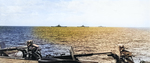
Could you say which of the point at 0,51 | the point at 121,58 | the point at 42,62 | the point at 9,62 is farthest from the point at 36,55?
the point at 121,58

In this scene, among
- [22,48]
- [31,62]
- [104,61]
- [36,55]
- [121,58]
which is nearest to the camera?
[31,62]

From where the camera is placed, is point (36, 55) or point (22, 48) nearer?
point (36, 55)

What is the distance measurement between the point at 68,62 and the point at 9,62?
14.2 feet

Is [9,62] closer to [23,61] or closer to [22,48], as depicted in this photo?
[23,61]

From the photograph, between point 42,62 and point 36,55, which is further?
point 36,55

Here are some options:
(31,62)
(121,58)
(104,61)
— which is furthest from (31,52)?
(104,61)

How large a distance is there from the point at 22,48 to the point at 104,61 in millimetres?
9905

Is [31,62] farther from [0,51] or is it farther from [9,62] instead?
[0,51]

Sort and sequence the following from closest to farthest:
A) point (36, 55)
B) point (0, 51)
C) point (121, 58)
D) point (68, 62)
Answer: point (68, 62) < point (121, 58) < point (36, 55) < point (0, 51)

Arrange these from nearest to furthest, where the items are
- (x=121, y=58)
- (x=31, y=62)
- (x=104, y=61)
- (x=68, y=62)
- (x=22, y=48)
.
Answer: (x=68, y=62) < (x=31, y=62) < (x=121, y=58) < (x=22, y=48) < (x=104, y=61)

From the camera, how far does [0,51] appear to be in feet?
46.5

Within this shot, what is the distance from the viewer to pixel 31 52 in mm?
11422

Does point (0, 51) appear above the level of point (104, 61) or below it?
above

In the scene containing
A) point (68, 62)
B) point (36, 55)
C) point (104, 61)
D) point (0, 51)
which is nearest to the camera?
point (68, 62)
